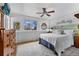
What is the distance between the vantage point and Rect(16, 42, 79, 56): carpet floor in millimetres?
2301

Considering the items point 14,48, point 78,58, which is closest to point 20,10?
point 14,48

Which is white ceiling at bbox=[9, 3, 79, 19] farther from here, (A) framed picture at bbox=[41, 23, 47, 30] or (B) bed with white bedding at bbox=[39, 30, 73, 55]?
(B) bed with white bedding at bbox=[39, 30, 73, 55]

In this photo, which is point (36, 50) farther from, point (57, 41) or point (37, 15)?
point (37, 15)

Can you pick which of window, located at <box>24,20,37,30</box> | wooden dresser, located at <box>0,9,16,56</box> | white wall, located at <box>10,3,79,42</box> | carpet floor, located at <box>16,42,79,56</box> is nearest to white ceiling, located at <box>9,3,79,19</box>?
white wall, located at <box>10,3,79,42</box>

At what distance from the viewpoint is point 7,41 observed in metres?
2.30

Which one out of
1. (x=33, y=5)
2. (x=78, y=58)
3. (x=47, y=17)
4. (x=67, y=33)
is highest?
(x=33, y=5)

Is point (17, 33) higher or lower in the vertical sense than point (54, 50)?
higher

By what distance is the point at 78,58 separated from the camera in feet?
7.75

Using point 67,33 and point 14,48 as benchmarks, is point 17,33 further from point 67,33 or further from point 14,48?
point 67,33

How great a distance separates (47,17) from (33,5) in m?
0.29

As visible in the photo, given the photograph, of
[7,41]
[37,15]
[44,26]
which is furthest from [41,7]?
[7,41]

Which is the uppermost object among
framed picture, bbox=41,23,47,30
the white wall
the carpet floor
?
the white wall

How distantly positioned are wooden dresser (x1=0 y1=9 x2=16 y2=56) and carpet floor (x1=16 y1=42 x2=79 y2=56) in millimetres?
102

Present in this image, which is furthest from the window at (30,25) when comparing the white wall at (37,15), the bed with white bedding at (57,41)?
the bed with white bedding at (57,41)
